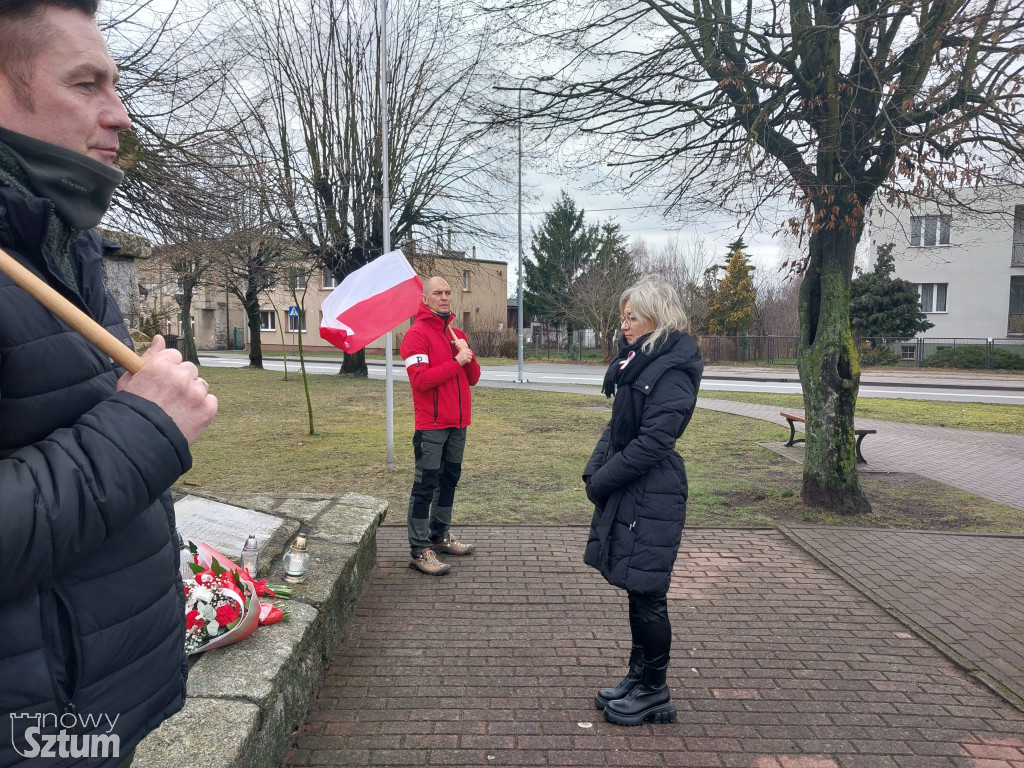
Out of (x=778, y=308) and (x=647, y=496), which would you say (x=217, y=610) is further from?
(x=778, y=308)

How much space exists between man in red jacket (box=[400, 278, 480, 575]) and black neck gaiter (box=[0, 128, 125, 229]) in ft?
12.9

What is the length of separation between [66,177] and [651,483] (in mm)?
2728

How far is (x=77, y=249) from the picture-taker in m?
1.45

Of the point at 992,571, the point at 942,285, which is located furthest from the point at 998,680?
the point at 942,285

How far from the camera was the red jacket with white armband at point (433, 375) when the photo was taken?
210 inches

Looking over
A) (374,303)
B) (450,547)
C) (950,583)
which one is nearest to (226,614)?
(450,547)

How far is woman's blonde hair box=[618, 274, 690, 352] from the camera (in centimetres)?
359

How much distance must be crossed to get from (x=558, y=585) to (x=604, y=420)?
9.33 m

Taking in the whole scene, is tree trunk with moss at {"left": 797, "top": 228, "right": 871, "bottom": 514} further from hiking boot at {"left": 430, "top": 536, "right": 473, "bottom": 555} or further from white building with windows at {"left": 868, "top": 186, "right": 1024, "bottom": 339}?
white building with windows at {"left": 868, "top": 186, "right": 1024, "bottom": 339}

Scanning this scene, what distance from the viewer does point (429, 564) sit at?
548 centimetres

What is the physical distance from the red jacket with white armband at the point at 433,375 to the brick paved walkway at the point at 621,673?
3.92 feet

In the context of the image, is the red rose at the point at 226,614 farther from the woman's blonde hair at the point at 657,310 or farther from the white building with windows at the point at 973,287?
the white building with windows at the point at 973,287

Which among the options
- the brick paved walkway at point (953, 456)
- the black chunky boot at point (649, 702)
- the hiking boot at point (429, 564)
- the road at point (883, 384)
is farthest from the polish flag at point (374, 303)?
the road at point (883, 384)

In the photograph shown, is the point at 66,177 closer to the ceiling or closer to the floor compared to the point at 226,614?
closer to the ceiling
